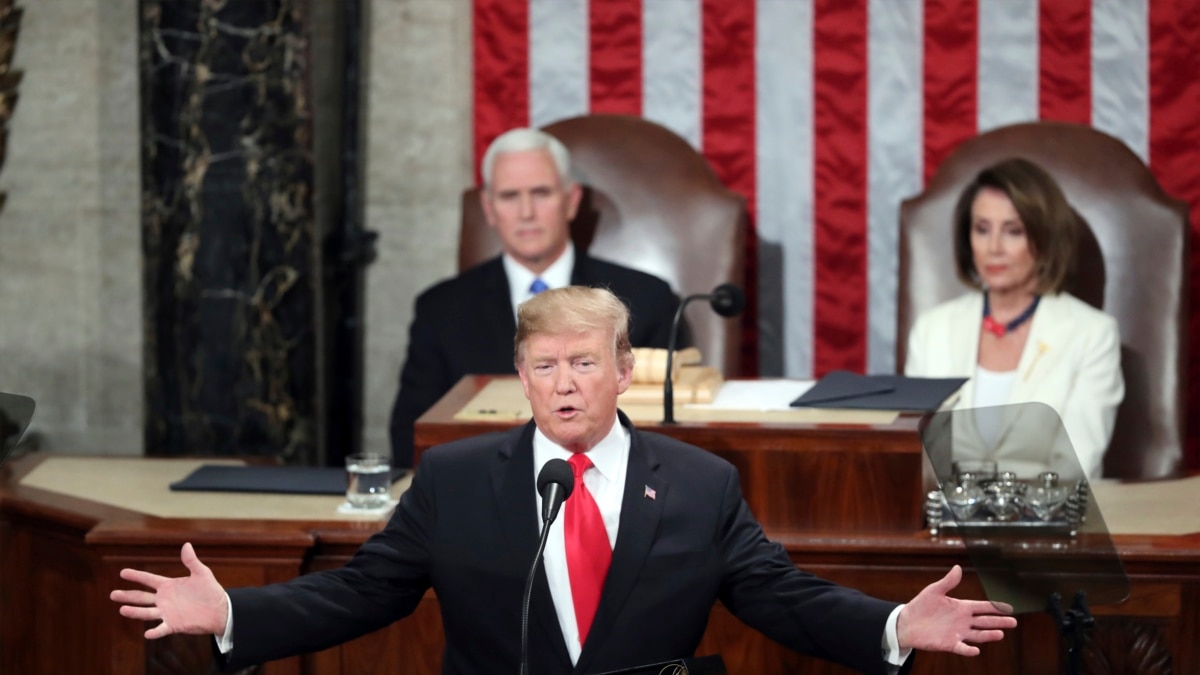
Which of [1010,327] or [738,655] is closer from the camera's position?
[738,655]

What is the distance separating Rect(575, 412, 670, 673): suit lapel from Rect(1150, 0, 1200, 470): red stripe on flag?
3.28m

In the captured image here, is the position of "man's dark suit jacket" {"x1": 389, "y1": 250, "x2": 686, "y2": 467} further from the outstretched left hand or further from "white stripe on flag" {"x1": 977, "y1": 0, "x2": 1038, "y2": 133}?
the outstretched left hand

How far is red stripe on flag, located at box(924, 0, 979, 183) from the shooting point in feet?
18.7

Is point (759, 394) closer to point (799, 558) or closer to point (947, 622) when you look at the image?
point (799, 558)

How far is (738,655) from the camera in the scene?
3.62 m

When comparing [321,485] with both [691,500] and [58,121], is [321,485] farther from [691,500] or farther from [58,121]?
[58,121]

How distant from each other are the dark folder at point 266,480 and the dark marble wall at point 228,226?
1320 mm

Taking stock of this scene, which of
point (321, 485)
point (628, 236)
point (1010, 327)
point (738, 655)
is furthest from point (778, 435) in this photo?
point (628, 236)

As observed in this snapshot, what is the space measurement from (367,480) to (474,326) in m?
1.40

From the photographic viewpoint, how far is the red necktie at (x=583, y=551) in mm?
2816

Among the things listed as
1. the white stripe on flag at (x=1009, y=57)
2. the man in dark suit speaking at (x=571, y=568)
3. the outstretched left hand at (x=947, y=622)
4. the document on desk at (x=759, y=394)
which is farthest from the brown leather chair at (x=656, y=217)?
the outstretched left hand at (x=947, y=622)

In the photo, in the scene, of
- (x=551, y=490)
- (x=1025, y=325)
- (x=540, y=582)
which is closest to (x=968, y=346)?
(x=1025, y=325)

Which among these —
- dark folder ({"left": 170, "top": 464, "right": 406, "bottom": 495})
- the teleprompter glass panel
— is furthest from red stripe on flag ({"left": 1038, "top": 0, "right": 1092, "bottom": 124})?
dark folder ({"left": 170, "top": 464, "right": 406, "bottom": 495})

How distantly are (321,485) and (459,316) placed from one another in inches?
48.9
